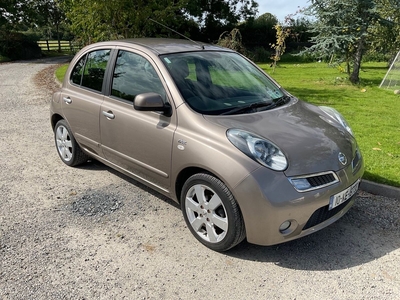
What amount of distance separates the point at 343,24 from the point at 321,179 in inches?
452

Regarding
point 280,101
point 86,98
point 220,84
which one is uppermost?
point 220,84

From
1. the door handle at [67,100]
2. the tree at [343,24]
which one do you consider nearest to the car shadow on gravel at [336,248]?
the door handle at [67,100]

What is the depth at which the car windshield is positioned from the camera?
11.4ft

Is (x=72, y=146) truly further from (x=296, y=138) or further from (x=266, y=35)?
(x=266, y=35)

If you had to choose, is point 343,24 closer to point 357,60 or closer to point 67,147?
point 357,60

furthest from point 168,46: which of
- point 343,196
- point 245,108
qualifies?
point 343,196

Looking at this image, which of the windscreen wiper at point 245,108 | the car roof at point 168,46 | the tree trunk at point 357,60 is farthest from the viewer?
the tree trunk at point 357,60

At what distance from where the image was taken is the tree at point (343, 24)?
12352 mm

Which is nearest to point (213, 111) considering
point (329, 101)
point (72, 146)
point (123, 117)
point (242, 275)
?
point (123, 117)

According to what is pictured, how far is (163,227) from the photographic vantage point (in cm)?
359

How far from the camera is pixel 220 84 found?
3.76 meters

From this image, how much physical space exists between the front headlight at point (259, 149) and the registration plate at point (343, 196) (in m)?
0.55

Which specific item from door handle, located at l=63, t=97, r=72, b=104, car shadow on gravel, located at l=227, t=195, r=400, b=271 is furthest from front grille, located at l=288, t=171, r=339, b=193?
door handle, located at l=63, t=97, r=72, b=104

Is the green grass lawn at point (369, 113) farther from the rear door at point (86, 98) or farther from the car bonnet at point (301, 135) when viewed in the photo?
the rear door at point (86, 98)
